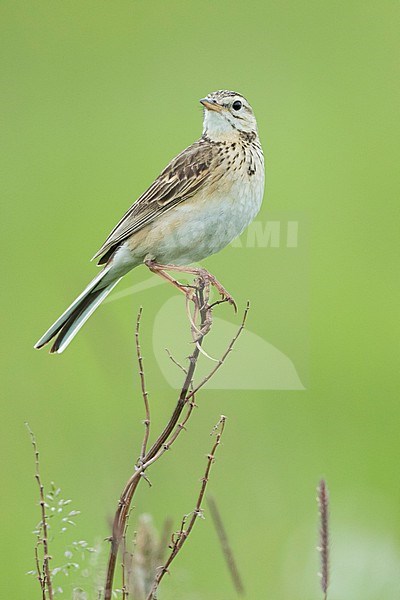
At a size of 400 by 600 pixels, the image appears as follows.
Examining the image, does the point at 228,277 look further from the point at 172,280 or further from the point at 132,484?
the point at 132,484

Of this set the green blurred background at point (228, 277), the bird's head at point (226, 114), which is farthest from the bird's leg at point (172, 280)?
the bird's head at point (226, 114)

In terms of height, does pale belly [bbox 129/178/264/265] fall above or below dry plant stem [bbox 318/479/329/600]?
above

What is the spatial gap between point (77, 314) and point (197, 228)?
51 cm

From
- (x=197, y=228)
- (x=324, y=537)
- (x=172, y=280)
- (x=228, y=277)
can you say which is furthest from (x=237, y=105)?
(x=228, y=277)

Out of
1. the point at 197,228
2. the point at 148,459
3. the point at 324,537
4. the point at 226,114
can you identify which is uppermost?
the point at 226,114

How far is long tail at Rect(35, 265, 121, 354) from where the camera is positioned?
4059mm

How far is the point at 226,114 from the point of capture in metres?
4.73

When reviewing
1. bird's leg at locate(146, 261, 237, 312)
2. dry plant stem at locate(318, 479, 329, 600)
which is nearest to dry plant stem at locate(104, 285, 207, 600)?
dry plant stem at locate(318, 479, 329, 600)

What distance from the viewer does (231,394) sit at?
7.39 m

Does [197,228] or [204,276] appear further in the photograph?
[197,228]

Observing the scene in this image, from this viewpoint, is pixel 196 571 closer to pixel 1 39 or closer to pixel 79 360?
pixel 79 360

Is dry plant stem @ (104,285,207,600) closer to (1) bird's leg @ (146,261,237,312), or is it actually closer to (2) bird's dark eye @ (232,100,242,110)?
(1) bird's leg @ (146,261,237,312)

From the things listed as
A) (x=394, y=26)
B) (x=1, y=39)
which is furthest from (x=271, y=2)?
(x=1, y=39)

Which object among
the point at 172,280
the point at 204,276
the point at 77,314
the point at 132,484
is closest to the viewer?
the point at 132,484
